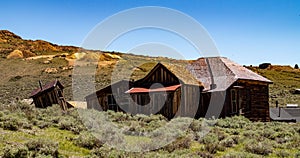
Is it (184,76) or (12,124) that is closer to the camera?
(12,124)

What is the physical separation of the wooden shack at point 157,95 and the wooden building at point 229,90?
3.50ft

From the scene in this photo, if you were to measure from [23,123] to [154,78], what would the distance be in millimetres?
13851

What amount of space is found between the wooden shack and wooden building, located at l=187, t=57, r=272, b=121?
1.07m

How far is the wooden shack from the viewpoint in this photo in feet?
74.9

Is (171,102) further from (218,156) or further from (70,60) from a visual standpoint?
(70,60)

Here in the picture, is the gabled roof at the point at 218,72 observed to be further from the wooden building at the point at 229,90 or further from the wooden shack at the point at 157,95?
the wooden shack at the point at 157,95

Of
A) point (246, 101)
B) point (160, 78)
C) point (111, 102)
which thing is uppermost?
point (160, 78)

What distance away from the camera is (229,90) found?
24219 millimetres

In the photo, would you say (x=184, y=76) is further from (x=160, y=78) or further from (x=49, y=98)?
(x=49, y=98)

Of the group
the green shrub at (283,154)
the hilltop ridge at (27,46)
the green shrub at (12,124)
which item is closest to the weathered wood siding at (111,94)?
the green shrub at (12,124)

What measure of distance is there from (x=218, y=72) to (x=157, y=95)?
21.2 ft

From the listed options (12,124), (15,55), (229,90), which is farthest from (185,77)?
(15,55)

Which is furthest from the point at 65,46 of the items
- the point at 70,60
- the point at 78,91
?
the point at 78,91

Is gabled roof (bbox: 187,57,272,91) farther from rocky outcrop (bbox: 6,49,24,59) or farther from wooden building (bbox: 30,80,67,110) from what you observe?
rocky outcrop (bbox: 6,49,24,59)
